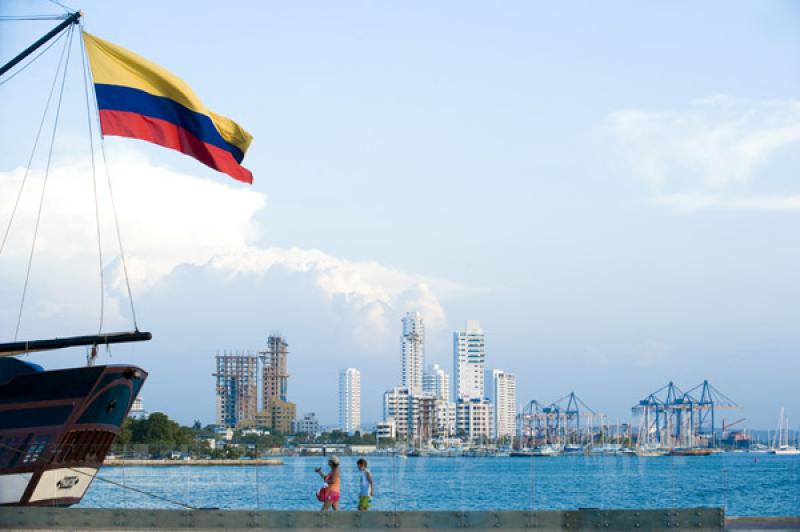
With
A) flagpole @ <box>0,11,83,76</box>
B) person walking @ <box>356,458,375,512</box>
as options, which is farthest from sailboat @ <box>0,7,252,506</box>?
person walking @ <box>356,458,375,512</box>

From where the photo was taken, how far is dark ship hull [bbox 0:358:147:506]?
24.2 m

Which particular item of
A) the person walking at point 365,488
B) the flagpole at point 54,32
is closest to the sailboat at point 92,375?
the flagpole at point 54,32

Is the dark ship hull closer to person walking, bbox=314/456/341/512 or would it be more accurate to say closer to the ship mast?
the ship mast

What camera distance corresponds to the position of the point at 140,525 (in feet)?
52.9

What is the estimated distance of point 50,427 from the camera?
81.1 feet

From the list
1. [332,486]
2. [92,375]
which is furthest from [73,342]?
[332,486]

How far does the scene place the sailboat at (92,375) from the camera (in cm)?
2141

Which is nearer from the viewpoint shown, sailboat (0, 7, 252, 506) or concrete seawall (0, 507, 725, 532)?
concrete seawall (0, 507, 725, 532)

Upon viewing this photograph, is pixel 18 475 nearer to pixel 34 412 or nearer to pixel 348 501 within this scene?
pixel 34 412

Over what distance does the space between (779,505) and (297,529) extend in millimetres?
53357

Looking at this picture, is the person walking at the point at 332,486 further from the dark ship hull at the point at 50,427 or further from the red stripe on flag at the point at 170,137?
the dark ship hull at the point at 50,427

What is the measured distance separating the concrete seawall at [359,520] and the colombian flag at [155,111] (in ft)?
24.7

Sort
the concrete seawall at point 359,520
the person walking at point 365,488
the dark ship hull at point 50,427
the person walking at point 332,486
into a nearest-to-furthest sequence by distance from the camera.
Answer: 1. the concrete seawall at point 359,520
2. the person walking at point 332,486
3. the person walking at point 365,488
4. the dark ship hull at point 50,427

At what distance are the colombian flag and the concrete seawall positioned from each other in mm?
7525
